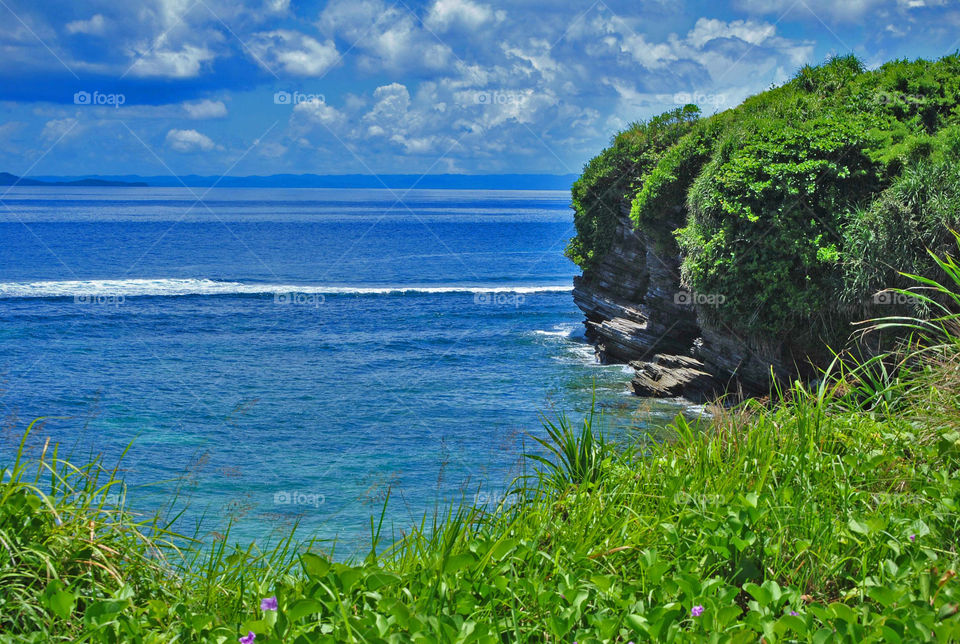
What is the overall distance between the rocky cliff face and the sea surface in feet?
3.43

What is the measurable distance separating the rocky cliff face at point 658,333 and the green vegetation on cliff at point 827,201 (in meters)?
0.99

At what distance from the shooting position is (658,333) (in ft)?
73.4

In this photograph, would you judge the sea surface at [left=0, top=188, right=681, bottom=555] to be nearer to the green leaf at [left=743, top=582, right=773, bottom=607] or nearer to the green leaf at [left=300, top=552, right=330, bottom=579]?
the green leaf at [left=300, top=552, right=330, bottom=579]

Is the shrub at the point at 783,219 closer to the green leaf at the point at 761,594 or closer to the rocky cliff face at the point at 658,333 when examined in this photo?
the rocky cliff face at the point at 658,333

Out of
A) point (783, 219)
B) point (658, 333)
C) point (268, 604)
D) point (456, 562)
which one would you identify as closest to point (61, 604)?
point (268, 604)

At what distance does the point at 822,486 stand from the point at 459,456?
1095 centimetres

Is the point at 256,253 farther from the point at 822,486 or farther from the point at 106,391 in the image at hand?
the point at 822,486

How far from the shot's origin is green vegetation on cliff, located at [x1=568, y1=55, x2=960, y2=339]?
13.7 meters

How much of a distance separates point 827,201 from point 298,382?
16.0 metres

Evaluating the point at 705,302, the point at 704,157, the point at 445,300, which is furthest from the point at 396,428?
the point at 445,300

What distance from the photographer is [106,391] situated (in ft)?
70.1

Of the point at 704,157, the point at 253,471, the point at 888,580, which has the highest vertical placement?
the point at 704,157

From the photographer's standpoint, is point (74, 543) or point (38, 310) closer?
point (74, 543)

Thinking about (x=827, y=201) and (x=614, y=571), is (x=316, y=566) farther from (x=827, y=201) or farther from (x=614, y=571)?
(x=827, y=201)
